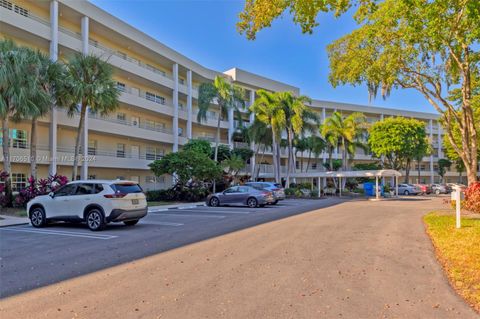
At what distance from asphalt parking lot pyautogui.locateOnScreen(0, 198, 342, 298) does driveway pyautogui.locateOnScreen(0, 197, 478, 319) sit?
624mm

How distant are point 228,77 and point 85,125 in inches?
864

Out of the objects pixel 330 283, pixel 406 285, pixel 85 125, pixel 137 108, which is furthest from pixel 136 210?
pixel 137 108

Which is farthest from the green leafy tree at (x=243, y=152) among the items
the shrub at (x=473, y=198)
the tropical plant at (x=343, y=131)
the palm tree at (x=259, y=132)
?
the shrub at (x=473, y=198)

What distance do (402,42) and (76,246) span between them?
47.9 feet

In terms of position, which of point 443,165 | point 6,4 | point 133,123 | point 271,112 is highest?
point 6,4

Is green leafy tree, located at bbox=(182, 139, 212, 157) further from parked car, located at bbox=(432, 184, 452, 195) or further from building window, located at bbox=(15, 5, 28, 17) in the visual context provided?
parked car, located at bbox=(432, 184, 452, 195)

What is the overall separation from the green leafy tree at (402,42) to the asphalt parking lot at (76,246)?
610 cm

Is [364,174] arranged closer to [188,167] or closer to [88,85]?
[188,167]

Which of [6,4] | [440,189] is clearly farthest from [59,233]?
[440,189]

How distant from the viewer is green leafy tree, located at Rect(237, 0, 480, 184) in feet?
29.1

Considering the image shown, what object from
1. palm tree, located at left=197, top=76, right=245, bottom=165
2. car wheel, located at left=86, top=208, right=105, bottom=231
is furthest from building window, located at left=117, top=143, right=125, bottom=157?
car wheel, located at left=86, top=208, right=105, bottom=231

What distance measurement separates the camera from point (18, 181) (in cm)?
2483

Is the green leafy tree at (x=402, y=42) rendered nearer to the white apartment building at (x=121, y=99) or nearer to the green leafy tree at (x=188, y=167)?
the green leafy tree at (x=188, y=167)

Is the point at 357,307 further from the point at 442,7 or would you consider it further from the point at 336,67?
the point at 336,67
